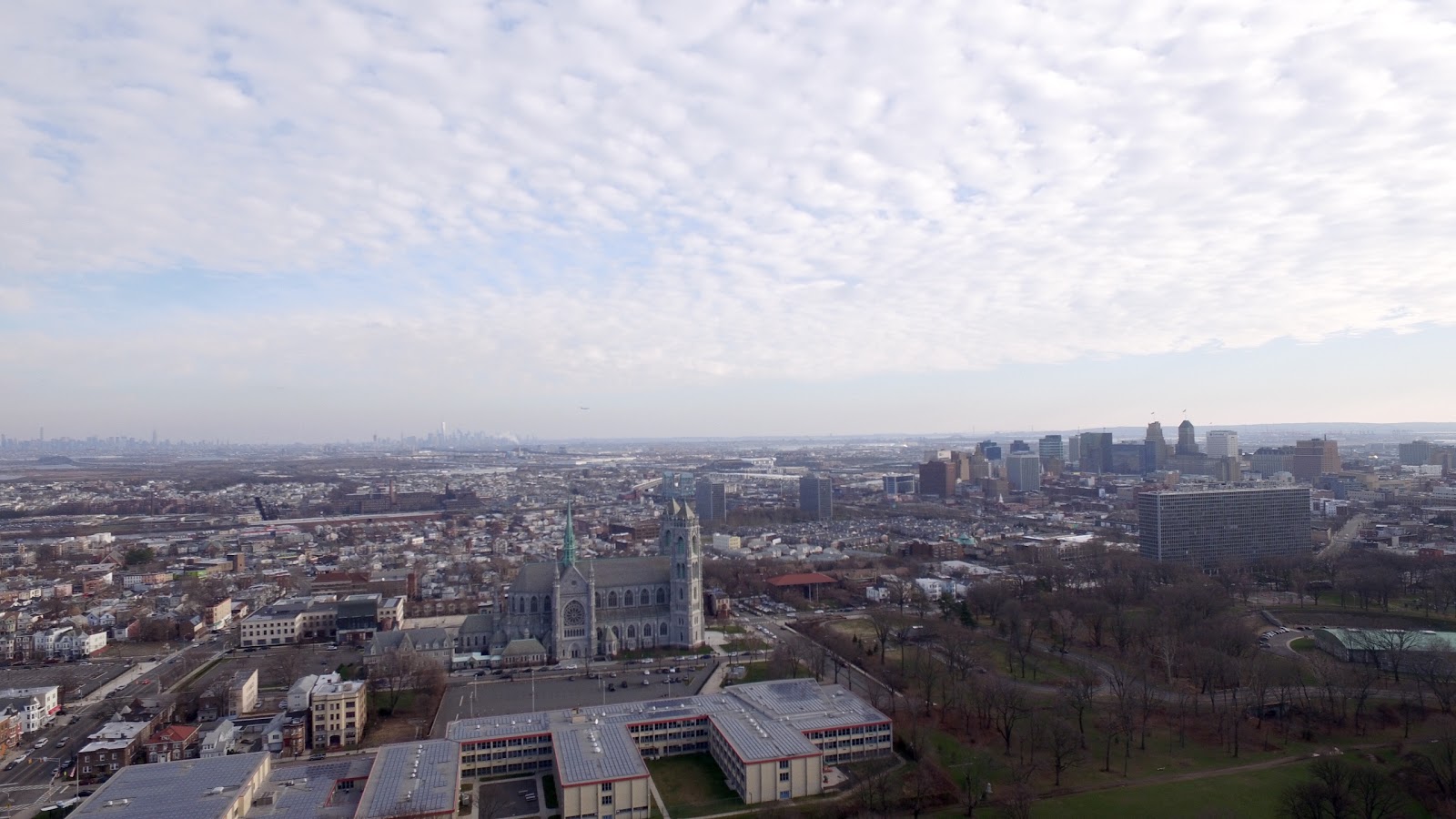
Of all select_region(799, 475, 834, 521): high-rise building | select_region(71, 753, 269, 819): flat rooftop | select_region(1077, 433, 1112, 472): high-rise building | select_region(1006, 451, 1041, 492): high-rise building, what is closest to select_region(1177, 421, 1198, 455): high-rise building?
select_region(1077, 433, 1112, 472): high-rise building

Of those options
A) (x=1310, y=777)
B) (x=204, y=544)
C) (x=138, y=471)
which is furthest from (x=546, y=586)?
(x=138, y=471)

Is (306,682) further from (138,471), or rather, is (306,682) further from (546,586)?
(138,471)

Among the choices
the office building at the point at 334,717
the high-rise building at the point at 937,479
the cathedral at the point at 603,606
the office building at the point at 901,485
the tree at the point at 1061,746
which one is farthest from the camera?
the office building at the point at 901,485

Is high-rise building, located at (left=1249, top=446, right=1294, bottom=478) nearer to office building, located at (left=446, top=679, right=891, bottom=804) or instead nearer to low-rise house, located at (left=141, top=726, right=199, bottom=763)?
office building, located at (left=446, top=679, right=891, bottom=804)

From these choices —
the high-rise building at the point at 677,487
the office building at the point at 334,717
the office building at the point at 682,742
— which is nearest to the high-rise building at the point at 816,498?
the high-rise building at the point at 677,487

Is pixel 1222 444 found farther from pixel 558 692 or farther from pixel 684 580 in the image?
pixel 558 692

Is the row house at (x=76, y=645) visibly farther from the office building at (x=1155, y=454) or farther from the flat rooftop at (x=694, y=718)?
the office building at (x=1155, y=454)
